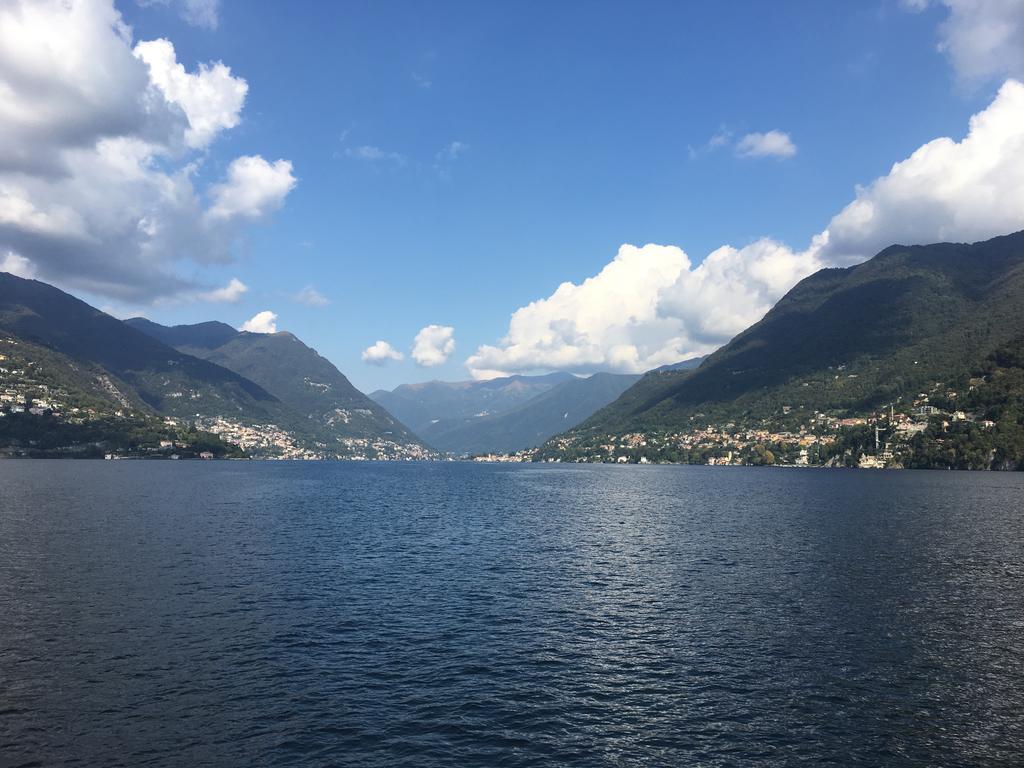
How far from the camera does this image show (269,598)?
48.8m

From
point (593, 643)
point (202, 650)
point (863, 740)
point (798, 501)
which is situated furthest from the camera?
point (798, 501)

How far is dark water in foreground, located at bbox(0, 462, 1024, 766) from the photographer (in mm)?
26031

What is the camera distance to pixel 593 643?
38938mm

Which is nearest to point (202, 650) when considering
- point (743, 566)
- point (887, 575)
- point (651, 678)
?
point (651, 678)

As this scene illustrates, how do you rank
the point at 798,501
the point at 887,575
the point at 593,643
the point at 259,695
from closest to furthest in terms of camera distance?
the point at 259,695
the point at 593,643
the point at 887,575
the point at 798,501

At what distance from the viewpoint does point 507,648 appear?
125ft

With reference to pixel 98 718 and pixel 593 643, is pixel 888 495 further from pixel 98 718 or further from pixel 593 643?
pixel 98 718

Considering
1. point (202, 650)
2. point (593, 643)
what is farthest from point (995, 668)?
point (202, 650)

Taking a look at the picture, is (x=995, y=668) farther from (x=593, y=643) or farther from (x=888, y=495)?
(x=888, y=495)

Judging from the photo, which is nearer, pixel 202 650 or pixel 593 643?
pixel 202 650

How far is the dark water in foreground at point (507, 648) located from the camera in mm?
26031

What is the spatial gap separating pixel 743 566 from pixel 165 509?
93266 millimetres

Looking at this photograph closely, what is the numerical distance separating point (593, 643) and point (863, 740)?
1599cm

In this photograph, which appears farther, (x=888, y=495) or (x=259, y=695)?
(x=888, y=495)
